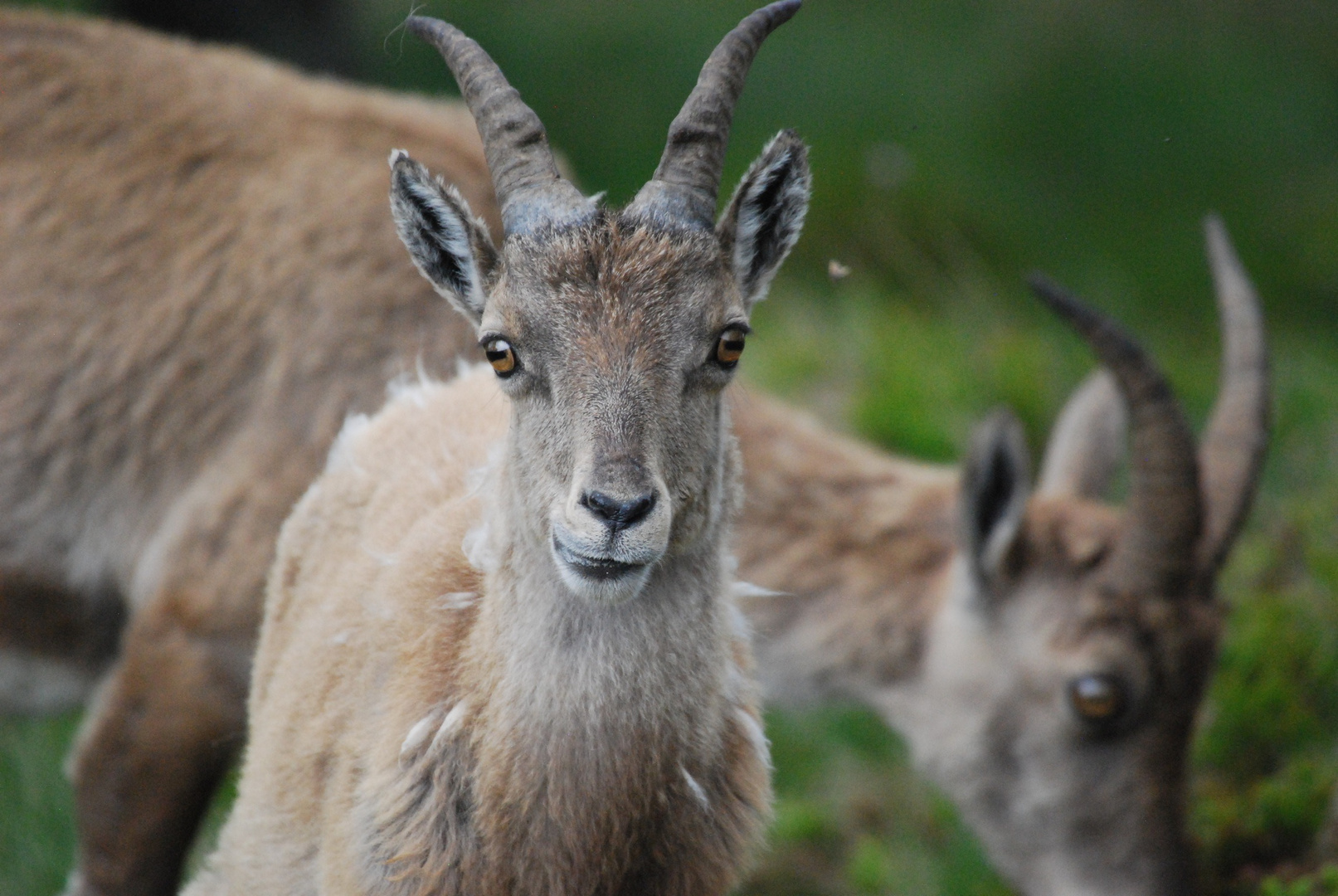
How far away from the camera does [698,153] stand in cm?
359

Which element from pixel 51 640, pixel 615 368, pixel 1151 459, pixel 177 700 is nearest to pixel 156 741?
pixel 177 700

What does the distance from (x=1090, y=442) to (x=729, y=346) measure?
3.69 meters

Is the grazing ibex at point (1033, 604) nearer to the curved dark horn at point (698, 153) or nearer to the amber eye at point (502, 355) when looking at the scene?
the curved dark horn at point (698, 153)

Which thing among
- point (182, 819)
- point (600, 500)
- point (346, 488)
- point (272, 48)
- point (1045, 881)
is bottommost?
point (182, 819)

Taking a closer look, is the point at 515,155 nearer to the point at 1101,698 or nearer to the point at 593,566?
the point at 593,566

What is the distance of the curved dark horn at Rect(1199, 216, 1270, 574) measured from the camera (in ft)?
19.6

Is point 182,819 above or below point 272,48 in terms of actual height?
below

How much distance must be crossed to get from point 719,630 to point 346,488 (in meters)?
1.30

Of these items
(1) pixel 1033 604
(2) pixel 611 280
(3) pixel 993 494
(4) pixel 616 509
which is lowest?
(1) pixel 1033 604

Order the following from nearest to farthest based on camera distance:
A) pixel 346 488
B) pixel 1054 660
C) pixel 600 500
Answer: pixel 600 500
pixel 346 488
pixel 1054 660

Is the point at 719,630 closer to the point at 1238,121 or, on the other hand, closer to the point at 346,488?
the point at 346,488

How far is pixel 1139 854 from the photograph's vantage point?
574 cm

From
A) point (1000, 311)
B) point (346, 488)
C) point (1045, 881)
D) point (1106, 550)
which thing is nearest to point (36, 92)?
point (346, 488)

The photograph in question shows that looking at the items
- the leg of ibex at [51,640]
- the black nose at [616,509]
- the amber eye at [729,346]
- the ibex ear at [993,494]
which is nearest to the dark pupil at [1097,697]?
the ibex ear at [993,494]
